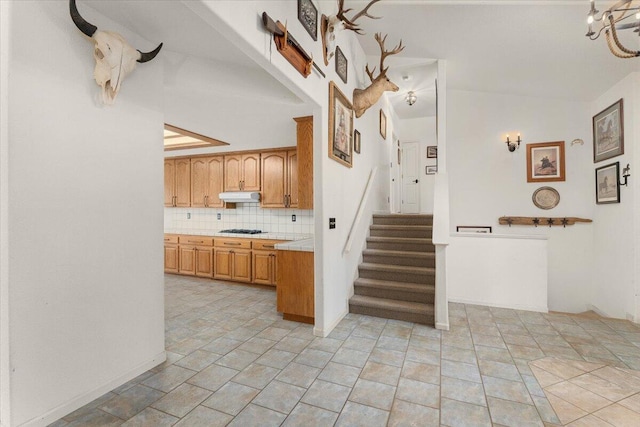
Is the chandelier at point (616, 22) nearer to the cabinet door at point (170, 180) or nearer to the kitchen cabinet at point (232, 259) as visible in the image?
the kitchen cabinet at point (232, 259)

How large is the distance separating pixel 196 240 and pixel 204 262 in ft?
1.48

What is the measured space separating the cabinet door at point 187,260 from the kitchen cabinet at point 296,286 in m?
2.77

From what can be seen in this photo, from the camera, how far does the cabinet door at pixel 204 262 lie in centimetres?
519

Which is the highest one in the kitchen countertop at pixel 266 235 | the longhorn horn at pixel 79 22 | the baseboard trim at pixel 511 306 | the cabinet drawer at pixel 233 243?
the longhorn horn at pixel 79 22

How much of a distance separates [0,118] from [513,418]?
3273mm

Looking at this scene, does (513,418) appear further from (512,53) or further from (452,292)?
(512,53)

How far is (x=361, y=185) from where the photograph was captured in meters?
4.30

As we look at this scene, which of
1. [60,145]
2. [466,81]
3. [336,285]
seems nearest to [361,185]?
[336,285]

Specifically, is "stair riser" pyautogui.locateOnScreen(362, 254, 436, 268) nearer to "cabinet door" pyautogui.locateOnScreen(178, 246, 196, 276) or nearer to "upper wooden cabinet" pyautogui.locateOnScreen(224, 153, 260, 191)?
"upper wooden cabinet" pyautogui.locateOnScreen(224, 153, 260, 191)

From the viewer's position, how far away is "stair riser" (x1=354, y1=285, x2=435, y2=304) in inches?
132

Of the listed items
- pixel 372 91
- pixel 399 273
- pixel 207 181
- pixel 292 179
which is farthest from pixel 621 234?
pixel 207 181

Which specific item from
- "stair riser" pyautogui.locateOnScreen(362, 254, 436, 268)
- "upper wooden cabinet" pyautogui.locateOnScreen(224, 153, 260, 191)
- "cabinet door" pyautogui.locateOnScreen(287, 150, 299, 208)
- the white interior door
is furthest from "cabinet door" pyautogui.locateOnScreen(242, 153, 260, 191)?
the white interior door

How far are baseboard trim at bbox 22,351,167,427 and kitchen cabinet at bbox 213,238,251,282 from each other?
2.55 metres

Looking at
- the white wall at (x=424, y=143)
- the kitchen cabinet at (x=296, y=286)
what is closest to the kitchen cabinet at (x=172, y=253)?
the kitchen cabinet at (x=296, y=286)
